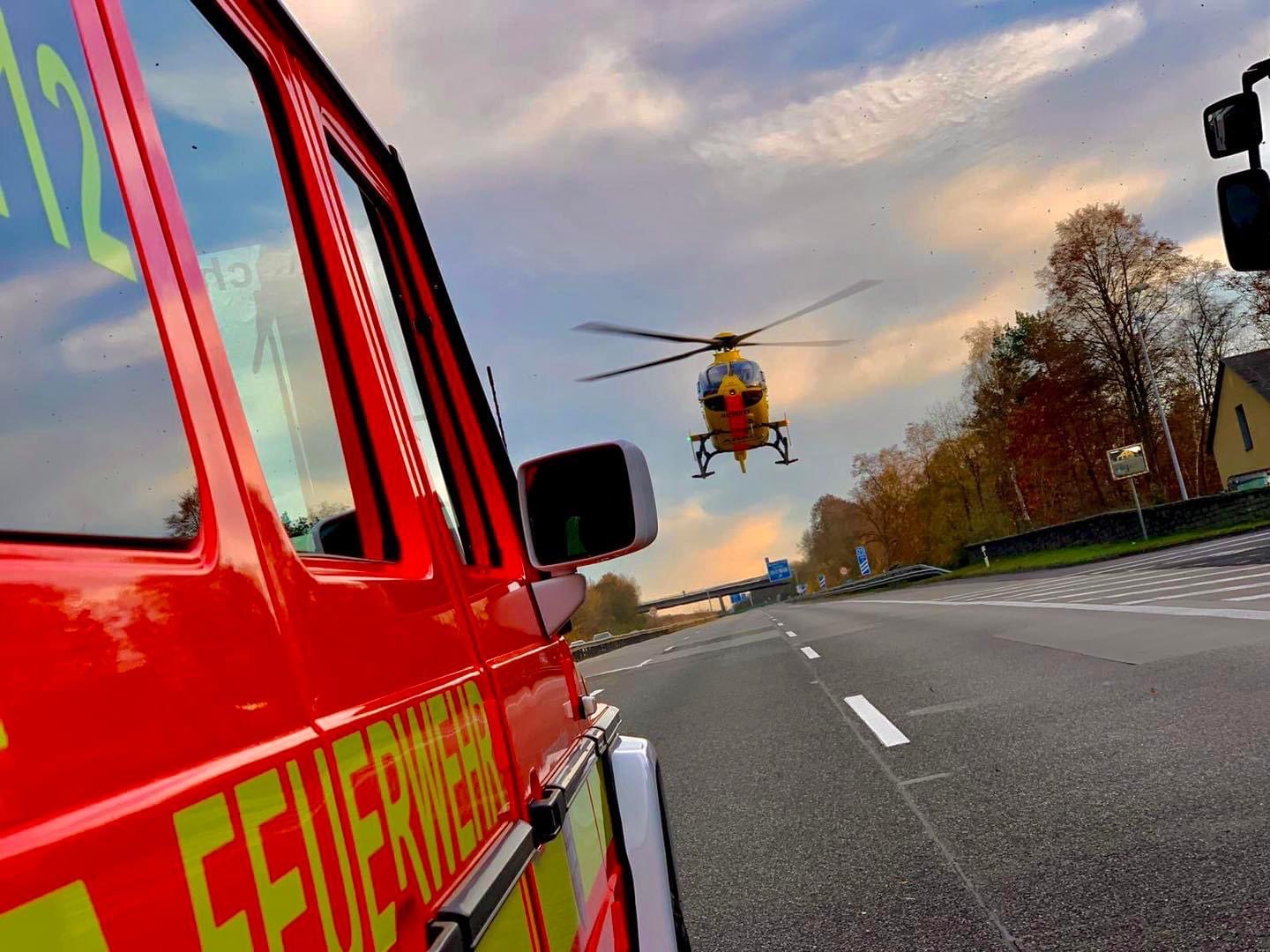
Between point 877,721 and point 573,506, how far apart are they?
5953mm

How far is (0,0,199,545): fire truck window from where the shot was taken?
0.83 metres

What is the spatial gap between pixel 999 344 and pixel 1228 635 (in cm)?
5400

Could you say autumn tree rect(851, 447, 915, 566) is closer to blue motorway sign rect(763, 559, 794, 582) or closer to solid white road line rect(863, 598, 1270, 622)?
blue motorway sign rect(763, 559, 794, 582)

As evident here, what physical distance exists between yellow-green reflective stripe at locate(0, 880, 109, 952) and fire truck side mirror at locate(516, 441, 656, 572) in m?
1.68

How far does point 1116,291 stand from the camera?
40.0m

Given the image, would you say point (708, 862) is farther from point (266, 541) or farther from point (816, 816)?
point (266, 541)

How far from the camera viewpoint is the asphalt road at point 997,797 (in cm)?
345

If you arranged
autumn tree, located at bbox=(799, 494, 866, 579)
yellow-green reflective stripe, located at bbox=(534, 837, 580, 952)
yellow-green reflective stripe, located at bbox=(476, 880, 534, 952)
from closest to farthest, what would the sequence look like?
yellow-green reflective stripe, located at bbox=(476, 880, 534, 952), yellow-green reflective stripe, located at bbox=(534, 837, 580, 952), autumn tree, located at bbox=(799, 494, 866, 579)

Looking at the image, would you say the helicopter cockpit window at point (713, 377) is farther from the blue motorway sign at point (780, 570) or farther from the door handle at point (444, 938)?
the blue motorway sign at point (780, 570)

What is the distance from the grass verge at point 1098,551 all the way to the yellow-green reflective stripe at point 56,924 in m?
31.2

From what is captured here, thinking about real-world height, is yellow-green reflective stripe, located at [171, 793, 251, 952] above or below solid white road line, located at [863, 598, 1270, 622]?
above

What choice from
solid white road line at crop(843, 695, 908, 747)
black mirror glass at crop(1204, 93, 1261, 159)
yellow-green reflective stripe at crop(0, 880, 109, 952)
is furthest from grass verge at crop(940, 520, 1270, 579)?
yellow-green reflective stripe at crop(0, 880, 109, 952)

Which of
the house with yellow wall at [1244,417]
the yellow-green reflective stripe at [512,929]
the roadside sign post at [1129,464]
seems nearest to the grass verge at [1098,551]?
the roadside sign post at [1129,464]

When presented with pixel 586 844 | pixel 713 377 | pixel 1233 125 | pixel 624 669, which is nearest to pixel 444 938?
pixel 586 844
